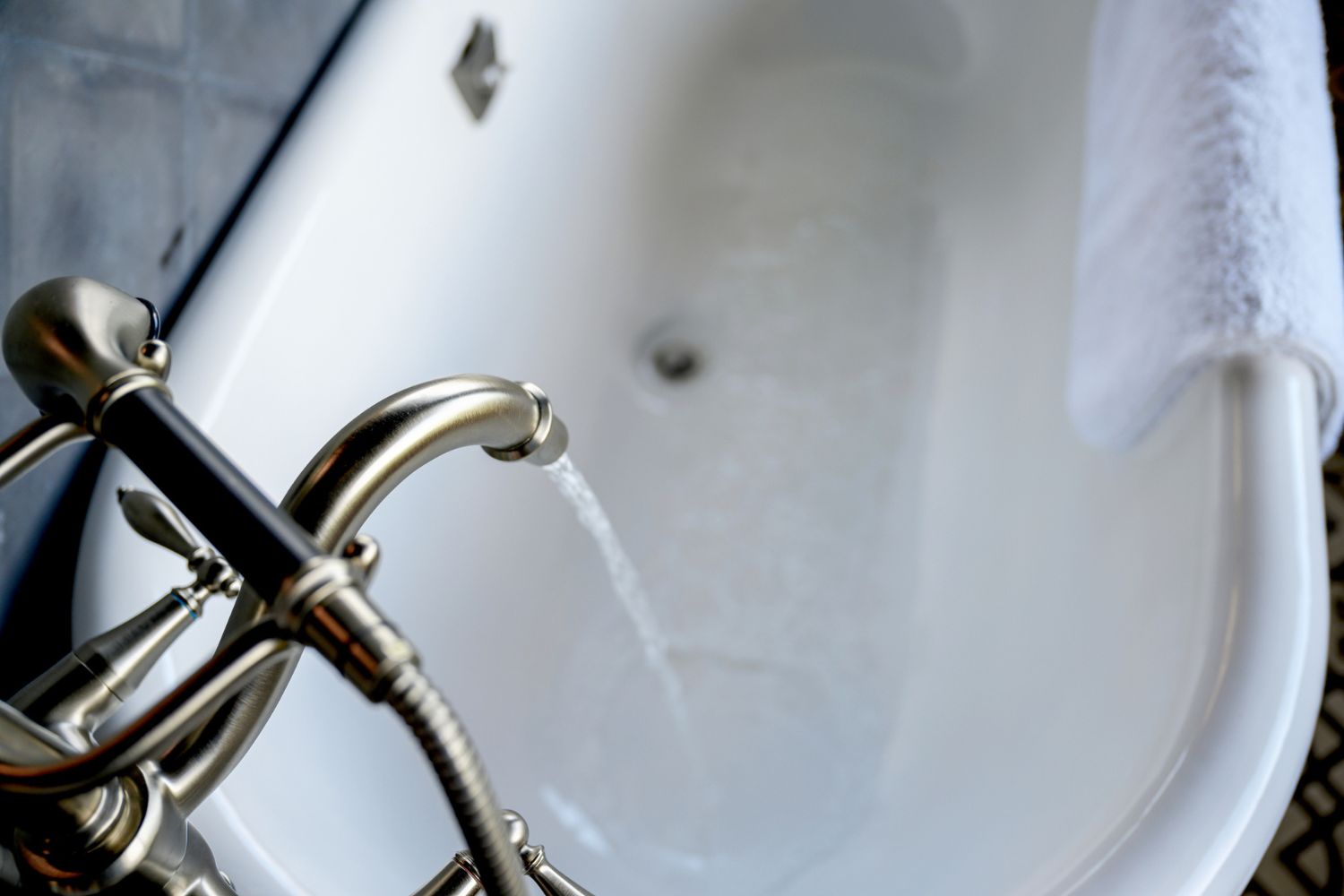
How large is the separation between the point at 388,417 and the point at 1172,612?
1.59ft

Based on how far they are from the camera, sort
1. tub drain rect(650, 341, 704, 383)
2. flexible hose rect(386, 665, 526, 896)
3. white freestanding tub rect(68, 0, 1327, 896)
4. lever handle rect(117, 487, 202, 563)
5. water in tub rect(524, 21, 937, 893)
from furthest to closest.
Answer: tub drain rect(650, 341, 704, 383) < water in tub rect(524, 21, 937, 893) < white freestanding tub rect(68, 0, 1327, 896) < lever handle rect(117, 487, 202, 563) < flexible hose rect(386, 665, 526, 896)

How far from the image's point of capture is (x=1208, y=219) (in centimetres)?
70

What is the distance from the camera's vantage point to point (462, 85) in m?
0.92

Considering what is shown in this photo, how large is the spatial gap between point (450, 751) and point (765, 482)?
2.71 ft

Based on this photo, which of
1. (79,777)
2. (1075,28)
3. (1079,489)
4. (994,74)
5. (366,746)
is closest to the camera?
(79,777)

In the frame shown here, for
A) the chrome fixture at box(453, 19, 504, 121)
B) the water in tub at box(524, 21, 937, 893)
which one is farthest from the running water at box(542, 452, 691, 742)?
the chrome fixture at box(453, 19, 504, 121)

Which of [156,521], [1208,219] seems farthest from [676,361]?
[156,521]

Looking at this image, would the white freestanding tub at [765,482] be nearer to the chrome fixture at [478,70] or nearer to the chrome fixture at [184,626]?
the chrome fixture at [478,70]

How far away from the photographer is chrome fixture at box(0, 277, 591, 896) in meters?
0.30

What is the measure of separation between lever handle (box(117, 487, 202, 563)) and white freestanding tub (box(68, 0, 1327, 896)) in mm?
173

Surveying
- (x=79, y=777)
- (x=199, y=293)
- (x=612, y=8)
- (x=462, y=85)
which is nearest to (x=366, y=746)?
(x=199, y=293)

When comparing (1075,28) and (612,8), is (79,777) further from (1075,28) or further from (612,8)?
(1075,28)

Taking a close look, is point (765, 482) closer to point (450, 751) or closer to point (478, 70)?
point (478, 70)

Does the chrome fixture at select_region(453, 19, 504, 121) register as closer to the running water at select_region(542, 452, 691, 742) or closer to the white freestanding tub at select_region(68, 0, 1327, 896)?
the white freestanding tub at select_region(68, 0, 1327, 896)
